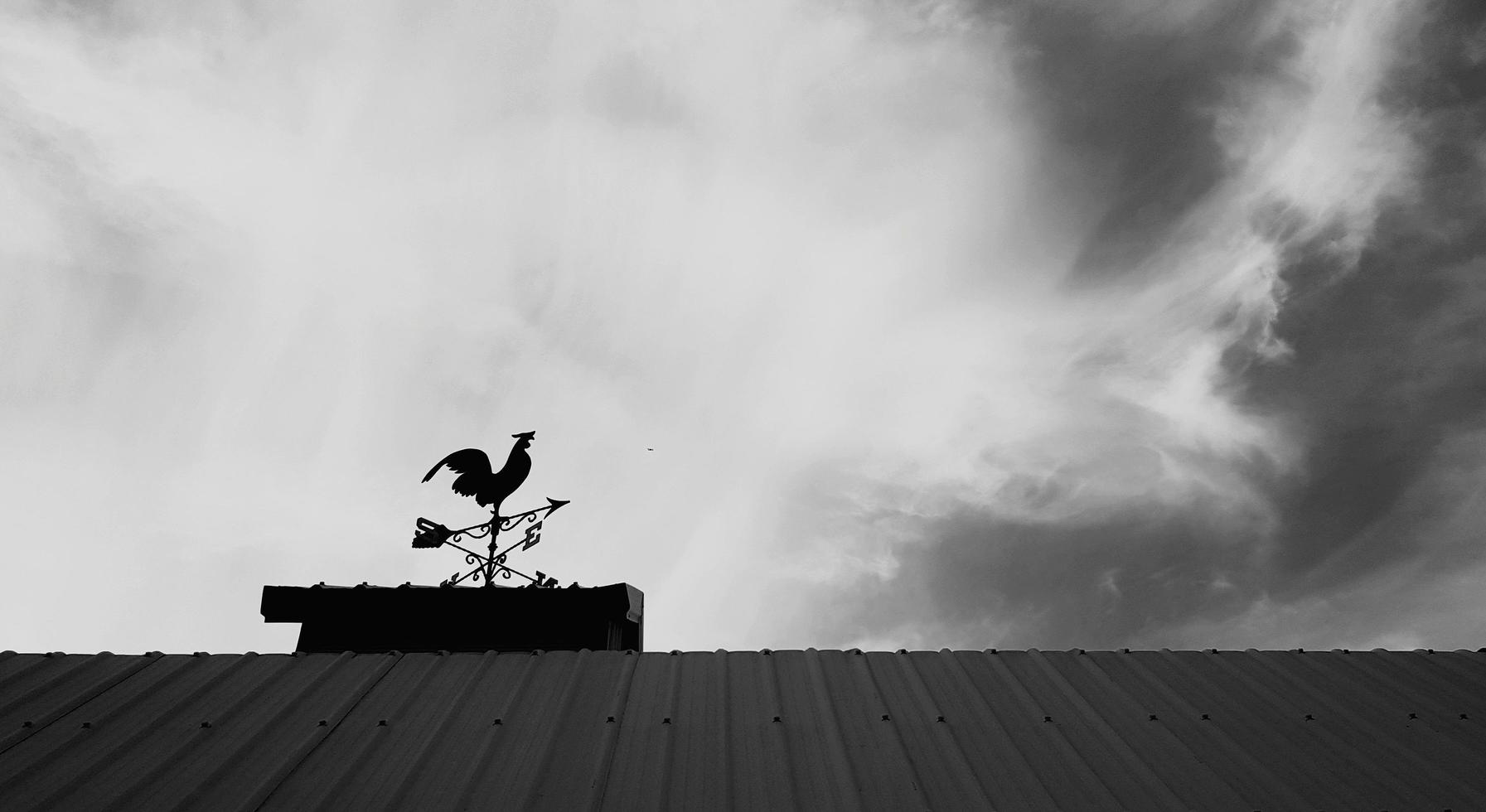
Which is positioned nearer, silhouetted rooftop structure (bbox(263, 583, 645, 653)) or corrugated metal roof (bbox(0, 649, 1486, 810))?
corrugated metal roof (bbox(0, 649, 1486, 810))

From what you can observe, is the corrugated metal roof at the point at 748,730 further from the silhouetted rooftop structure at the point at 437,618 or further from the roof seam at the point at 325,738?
the silhouetted rooftop structure at the point at 437,618

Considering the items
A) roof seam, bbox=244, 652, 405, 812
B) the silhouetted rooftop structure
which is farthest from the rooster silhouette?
roof seam, bbox=244, 652, 405, 812

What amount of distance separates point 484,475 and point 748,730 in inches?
260

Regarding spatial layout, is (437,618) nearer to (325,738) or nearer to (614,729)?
(325,738)

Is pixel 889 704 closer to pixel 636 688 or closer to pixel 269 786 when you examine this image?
pixel 636 688

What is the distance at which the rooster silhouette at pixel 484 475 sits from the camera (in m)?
12.8

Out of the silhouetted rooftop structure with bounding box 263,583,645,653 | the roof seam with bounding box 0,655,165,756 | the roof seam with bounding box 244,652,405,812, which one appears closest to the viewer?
the roof seam with bounding box 244,652,405,812

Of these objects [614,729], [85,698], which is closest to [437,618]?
[85,698]

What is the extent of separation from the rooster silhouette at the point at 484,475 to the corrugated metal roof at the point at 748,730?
3.68 meters

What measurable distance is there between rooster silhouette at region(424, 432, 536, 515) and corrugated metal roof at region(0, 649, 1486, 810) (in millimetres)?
3683

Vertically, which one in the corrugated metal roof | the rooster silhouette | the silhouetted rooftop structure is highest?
the rooster silhouette

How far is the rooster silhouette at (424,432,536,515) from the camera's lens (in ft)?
42.0

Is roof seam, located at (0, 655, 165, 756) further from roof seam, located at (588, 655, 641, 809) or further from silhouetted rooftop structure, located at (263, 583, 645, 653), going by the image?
roof seam, located at (588, 655, 641, 809)

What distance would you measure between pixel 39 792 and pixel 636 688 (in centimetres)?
465
